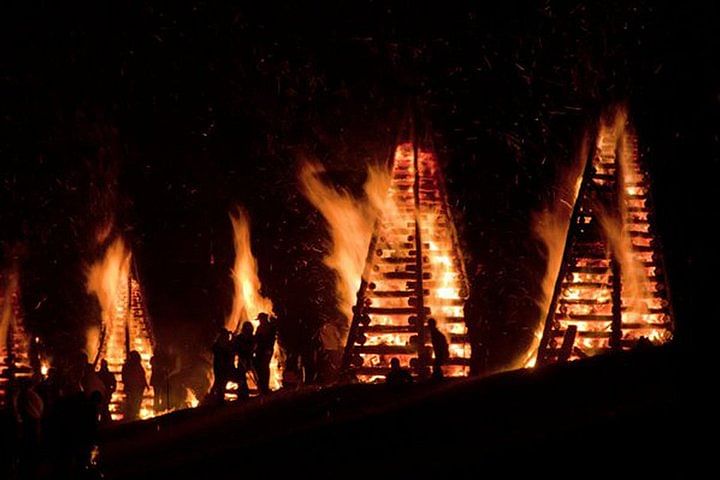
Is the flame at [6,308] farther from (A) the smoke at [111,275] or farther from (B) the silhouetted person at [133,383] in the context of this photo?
(B) the silhouetted person at [133,383]

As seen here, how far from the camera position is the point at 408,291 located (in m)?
18.1

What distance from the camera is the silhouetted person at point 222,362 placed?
17531 mm

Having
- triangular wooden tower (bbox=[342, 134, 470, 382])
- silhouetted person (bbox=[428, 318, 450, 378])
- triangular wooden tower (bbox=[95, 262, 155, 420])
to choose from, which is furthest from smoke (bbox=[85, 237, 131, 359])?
silhouetted person (bbox=[428, 318, 450, 378])

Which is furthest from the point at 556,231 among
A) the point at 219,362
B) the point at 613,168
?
the point at 219,362

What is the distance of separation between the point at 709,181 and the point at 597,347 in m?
3.33

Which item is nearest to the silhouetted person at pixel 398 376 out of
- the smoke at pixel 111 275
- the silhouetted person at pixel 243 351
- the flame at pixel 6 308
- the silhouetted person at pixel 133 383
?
the silhouetted person at pixel 243 351

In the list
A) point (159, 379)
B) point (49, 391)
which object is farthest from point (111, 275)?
point (49, 391)

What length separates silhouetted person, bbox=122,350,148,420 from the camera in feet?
68.6

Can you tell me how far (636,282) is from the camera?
17.2 metres

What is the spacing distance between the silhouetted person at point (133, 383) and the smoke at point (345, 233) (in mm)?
5746

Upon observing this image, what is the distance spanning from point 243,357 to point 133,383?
150 inches

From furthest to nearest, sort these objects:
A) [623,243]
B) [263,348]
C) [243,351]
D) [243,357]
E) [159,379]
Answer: [159,379] → [243,357] → [243,351] → [263,348] → [623,243]

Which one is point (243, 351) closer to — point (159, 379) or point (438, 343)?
point (438, 343)

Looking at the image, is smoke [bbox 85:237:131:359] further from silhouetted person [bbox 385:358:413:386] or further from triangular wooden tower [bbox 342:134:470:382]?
silhouetted person [bbox 385:358:413:386]
